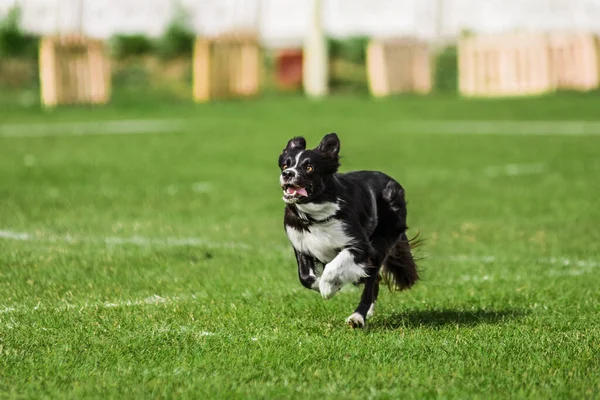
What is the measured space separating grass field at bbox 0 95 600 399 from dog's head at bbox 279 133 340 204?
2.46 ft

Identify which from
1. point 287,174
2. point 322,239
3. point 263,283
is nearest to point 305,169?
point 287,174

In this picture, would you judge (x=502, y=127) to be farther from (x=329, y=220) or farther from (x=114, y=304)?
(x=329, y=220)

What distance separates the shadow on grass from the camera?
251 inches

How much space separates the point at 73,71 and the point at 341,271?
963 inches

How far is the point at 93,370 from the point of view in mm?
5207

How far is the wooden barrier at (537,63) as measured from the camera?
A: 32.2 metres

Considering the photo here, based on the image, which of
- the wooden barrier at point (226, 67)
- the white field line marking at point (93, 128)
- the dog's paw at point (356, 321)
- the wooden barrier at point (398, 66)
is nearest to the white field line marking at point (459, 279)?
the dog's paw at point (356, 321)

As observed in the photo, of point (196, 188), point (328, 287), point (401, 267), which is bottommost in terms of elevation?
point (196, 188)

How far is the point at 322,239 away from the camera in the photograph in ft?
19.7

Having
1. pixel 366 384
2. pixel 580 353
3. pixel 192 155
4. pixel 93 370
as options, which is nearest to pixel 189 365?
pixel 93 370

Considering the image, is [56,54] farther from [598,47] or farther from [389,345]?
[389,345]

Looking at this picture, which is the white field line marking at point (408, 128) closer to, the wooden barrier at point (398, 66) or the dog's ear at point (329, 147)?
the wooden barrier at point (398, 66)

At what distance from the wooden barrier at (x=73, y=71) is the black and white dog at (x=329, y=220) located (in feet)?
77.7

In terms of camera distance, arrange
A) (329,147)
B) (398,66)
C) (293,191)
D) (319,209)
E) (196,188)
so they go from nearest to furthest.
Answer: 1. (293,191)
2. (319,209)
3. (329,147)
4. (196,188)
5. (398,66)
